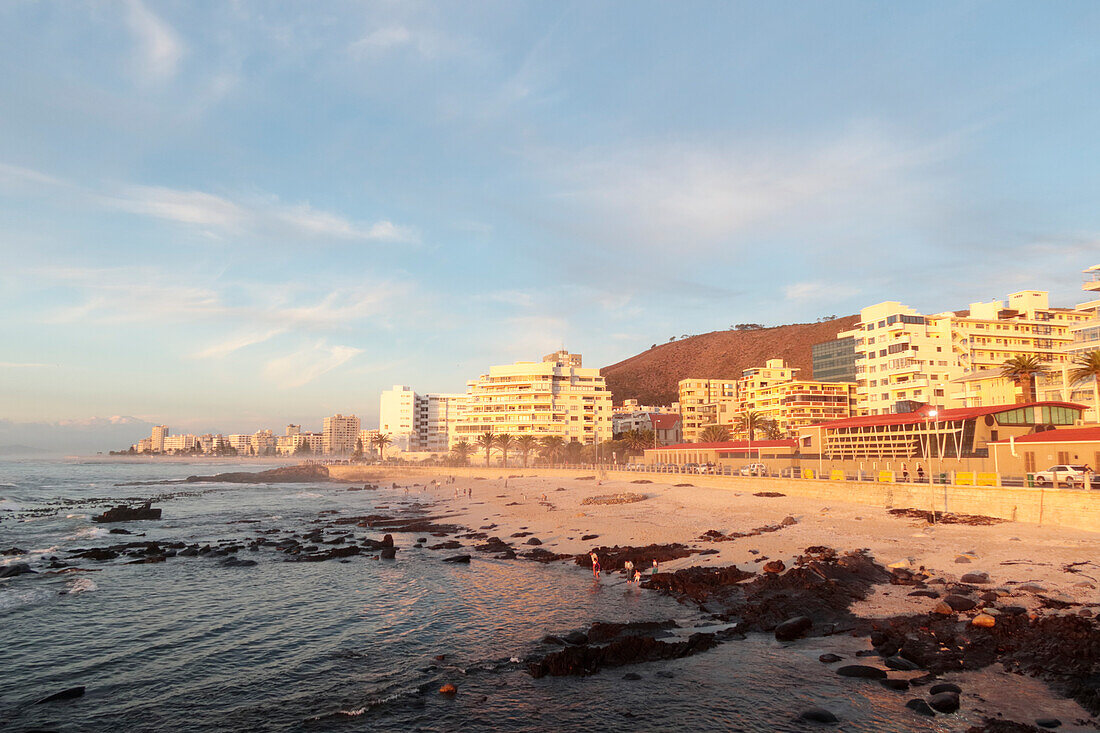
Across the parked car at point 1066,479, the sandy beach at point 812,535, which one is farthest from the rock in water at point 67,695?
the parked car at point 1066,479

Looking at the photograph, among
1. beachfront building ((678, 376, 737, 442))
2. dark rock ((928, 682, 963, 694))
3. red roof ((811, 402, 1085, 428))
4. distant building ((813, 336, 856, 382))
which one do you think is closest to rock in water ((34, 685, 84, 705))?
dark rock ((928, 682, 963, 694))

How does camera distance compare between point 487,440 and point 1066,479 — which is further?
point 487,440

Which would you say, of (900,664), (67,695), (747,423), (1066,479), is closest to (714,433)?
(747,423)

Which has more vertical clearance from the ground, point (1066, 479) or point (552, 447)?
point (1066, 479)

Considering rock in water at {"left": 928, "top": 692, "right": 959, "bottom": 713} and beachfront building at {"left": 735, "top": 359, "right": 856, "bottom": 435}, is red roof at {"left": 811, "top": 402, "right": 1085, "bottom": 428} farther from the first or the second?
beachfront building at {"left": 735, "top": 359, "right": 856, "bottom": 435}

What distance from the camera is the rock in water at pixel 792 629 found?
1986 centimetres

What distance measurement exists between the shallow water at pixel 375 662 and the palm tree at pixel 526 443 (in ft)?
323

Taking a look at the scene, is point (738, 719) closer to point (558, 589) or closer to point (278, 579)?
point (558, 589)

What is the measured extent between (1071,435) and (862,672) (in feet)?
133

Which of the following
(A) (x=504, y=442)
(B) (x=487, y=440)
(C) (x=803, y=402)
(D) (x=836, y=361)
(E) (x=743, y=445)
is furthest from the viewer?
(D) (x=836, y=361)

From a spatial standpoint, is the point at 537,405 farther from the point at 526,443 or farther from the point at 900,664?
the point at 900,664

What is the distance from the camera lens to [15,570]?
3391 cm

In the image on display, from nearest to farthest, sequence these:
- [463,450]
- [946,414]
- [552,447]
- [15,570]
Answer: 1. [15,570]
2. [946,414]
3. [552,447]
4. [463,450]

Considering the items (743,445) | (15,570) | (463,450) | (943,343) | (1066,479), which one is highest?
(943,343)
